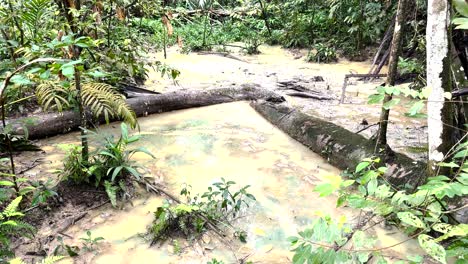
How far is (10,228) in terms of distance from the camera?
227cm

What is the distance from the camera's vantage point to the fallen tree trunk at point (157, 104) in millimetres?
4164

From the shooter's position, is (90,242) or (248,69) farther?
(248,69)

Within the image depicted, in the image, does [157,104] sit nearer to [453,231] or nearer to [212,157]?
[212,157]

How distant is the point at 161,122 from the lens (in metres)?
4.95

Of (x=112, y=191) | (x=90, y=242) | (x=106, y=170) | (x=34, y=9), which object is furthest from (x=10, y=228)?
(x=34, y=9)

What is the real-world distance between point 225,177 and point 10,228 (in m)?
1.72

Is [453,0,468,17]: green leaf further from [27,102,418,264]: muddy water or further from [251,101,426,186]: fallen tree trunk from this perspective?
[251,101,426,186]: fallen tree trunk

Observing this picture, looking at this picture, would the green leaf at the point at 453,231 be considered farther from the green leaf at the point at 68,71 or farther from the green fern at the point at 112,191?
the green fern at the point at 112,191

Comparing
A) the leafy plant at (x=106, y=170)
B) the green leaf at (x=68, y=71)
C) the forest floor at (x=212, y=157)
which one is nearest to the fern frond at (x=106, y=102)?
the leafy plant at (x=106, y=170)

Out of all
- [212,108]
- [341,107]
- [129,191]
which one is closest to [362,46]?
[341,107]

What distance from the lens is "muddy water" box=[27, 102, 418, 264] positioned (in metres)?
2.50

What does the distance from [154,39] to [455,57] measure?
28.7 feet

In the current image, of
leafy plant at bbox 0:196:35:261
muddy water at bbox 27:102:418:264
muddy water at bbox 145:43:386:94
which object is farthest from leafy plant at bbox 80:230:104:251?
muddy water at bbox 145:43:386:94

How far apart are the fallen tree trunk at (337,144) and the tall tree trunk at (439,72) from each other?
44cm
